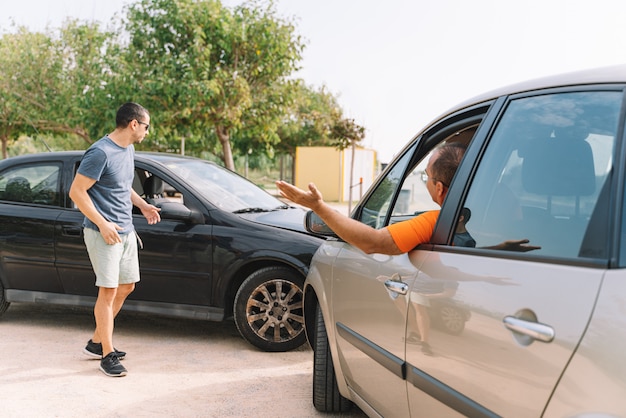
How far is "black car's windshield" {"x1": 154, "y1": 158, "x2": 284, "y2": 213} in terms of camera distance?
6.05m

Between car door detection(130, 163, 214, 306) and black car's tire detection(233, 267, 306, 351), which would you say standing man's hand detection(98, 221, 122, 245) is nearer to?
car door detection(130, 163, 214, 306)

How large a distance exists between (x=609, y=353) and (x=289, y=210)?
196 inches

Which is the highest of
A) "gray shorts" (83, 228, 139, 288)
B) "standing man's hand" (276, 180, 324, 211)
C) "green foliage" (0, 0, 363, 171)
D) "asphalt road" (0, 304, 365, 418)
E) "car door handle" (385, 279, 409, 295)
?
"green foliage" (0, 0, 363, 171)

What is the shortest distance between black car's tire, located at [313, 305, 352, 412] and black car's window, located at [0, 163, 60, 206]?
331 centimetres

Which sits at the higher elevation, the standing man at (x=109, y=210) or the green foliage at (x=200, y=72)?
the green foliage at (x=200, y=72)

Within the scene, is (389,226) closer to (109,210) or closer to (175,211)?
(109,210)

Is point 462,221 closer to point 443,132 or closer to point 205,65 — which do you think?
point 443,132

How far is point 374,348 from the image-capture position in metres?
3.02

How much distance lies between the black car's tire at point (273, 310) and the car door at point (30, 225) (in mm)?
1761

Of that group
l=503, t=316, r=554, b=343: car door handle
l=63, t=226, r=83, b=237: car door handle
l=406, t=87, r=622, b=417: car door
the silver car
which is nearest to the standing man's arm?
l=63, t=226, r=83, b=237: car door handle

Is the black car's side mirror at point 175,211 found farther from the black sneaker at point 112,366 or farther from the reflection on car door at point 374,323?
the reflection on car door at point 374,323

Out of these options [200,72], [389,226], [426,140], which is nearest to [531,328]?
[389,226]

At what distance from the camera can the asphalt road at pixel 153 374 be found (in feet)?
14.0

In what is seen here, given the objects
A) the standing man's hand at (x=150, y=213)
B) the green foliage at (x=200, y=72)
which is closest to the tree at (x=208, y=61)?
the green foliage at (x=200, y=72)
